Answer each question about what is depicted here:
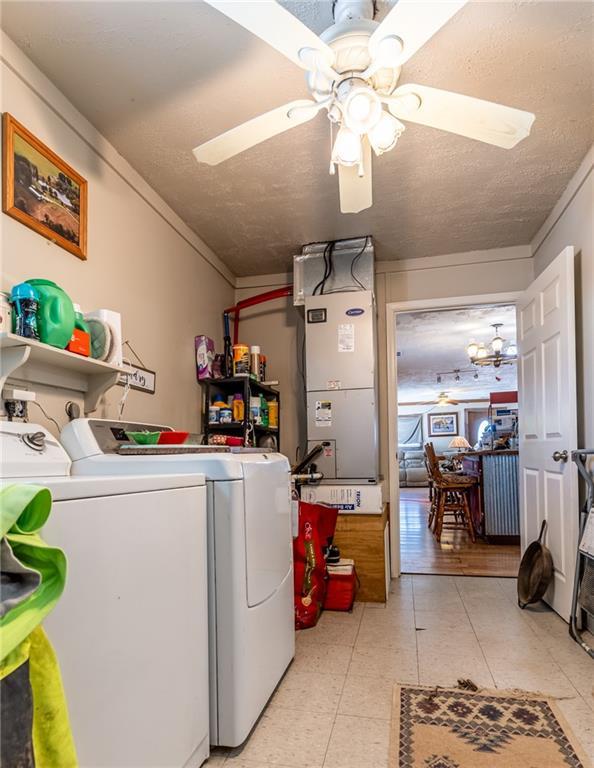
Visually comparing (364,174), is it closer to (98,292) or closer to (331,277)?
(98,292)

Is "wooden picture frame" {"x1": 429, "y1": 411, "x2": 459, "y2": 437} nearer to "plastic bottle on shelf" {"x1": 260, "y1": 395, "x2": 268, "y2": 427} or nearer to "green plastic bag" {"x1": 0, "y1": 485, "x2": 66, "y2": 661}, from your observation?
"plastic bottle on shelf" {"x1": 260, "y1": 395, "x2": 268, "y2": 427}

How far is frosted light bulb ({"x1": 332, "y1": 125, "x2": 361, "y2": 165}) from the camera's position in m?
1.64

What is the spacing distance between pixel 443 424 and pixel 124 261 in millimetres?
12255

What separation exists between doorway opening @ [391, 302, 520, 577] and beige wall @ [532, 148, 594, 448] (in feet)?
2.93

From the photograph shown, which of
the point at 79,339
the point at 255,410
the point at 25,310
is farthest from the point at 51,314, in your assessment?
the point at 255,410

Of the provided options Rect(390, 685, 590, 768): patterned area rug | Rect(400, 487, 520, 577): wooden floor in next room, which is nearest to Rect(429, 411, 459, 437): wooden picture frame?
Rect(400, 487, 520, 577): wooden floor in next room

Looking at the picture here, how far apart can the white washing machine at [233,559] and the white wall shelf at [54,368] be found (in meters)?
0.21

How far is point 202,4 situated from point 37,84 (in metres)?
0.71

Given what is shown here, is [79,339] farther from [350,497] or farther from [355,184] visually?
[350,497]

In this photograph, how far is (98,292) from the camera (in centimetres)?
212

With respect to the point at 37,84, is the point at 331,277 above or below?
below

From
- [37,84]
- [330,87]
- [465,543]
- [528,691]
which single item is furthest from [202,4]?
[465,543]

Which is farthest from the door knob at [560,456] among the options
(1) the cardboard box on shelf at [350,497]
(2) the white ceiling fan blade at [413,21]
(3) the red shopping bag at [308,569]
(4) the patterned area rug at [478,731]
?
(2) the white ceiling fan blade at [413,21]

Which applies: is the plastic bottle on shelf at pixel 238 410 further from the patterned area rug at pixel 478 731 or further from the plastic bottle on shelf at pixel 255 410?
the patterned area rug at pixel 478 731
